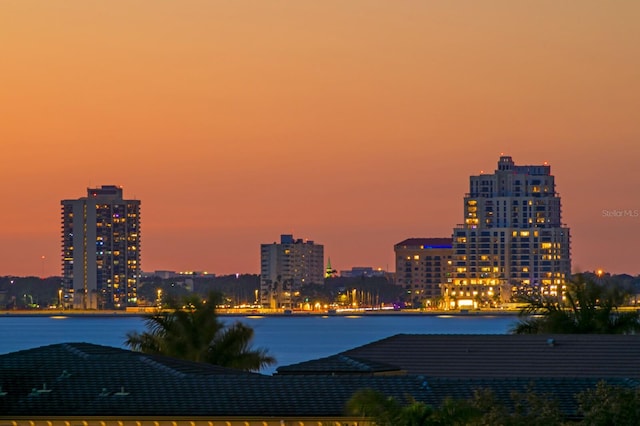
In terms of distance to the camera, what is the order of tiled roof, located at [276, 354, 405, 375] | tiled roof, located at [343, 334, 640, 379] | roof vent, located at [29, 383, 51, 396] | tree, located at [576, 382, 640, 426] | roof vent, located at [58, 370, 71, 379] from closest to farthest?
tree, located at [576, 382, 640, 426], roof vent, located at [29, 383, 51, 396], roof vent, located at [58, 370, 71, 379], tiled roof, located at [276, 354, 405, 375], tiled roof, located at [343, 334, 640, 379]

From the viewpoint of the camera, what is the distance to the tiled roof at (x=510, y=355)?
46125 mm

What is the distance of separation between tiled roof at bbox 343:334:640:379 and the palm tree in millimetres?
7805

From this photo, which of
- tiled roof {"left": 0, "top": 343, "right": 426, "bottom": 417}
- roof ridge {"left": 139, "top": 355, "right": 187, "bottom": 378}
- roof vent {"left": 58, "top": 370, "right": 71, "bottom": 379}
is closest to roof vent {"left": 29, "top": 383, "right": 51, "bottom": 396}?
tiled roof {"left": 0, "top": 343, "right": 426, "bottom": 417}

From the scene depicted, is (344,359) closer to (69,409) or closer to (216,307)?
(69,409)

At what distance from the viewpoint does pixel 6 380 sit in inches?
1431

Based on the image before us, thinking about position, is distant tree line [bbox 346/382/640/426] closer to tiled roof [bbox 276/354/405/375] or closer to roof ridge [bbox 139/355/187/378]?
roof ridge [bbox 139/355/187/378]

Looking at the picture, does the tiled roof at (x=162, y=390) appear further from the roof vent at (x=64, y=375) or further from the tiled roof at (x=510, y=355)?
the tiled roof at (x=510, y=355)

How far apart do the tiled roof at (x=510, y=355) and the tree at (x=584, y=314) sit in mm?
13541

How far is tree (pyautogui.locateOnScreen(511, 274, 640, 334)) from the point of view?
62.4m

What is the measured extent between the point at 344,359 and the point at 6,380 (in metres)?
9.82

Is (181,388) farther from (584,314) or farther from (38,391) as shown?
(584,314)

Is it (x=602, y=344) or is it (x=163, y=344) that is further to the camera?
(x=163, y=344)

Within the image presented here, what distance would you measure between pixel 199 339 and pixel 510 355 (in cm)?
1227

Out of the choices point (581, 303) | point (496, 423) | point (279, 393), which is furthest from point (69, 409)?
point (581, 303)
